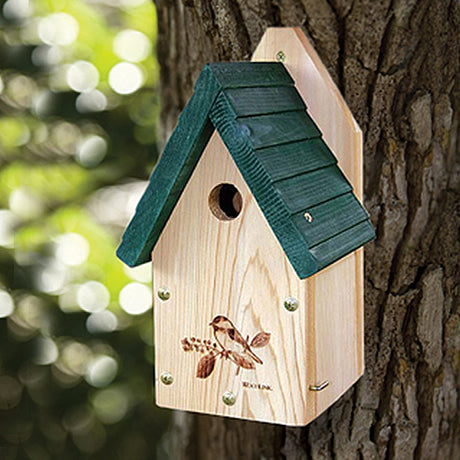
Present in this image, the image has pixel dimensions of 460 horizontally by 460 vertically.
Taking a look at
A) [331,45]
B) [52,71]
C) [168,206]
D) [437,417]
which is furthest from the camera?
[52,71]

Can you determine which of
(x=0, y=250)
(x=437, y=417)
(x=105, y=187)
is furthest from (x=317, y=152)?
(x=0, y=250)

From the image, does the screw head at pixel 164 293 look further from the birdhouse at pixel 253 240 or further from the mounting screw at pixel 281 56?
the mounting screw at pixel 281 56

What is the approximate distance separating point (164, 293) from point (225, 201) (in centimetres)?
18

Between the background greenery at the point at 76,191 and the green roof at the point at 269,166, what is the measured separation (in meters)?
2.03

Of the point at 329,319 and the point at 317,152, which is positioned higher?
the point at 317,152

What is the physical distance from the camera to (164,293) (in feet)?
4.31

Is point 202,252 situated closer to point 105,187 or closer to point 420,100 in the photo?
point 420,100

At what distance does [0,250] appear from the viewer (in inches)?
139

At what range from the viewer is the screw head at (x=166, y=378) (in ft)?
4.36

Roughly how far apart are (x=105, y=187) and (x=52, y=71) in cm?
54

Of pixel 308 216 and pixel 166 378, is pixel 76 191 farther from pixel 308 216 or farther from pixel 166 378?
pixel 308 216

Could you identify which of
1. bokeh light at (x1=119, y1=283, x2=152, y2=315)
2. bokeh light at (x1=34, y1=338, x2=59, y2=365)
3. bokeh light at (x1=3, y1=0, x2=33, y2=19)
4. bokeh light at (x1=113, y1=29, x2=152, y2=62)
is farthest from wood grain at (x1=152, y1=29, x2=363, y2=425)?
bokeh light at (x1=34, y1=338, x2=59, y2=365)

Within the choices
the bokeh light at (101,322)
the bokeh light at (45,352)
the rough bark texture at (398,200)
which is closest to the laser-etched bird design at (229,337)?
the rough bark texture at (398,200)

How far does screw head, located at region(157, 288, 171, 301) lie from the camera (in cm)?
131
